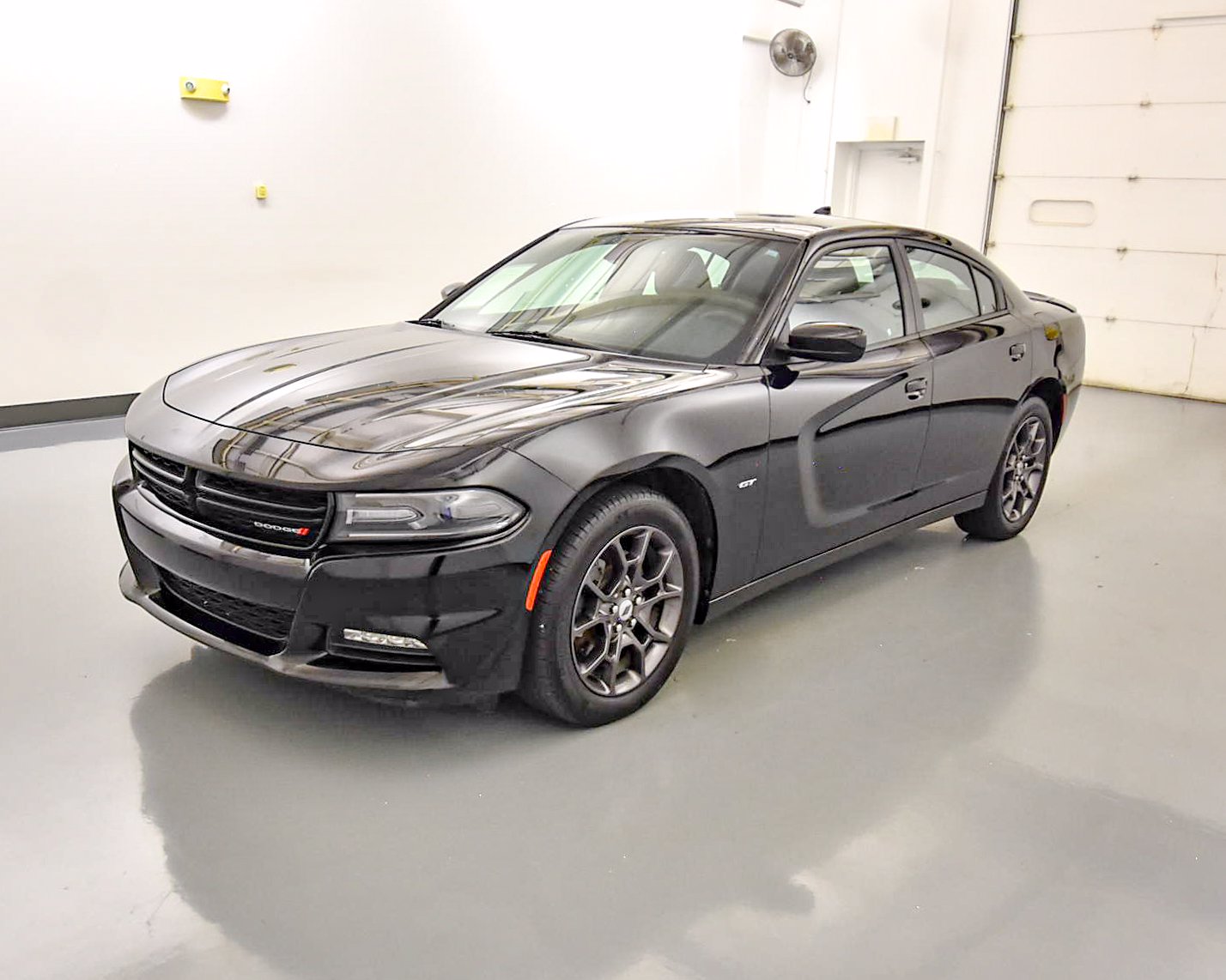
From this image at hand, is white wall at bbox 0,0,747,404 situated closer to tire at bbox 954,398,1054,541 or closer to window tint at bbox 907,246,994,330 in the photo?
window tint at bbox 907,246,994,330

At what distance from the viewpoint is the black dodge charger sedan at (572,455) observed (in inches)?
86.4

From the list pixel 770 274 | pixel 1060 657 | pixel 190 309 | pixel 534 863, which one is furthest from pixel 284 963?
pixel 190 309

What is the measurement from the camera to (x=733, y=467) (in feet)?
8.87

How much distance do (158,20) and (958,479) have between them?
493cm

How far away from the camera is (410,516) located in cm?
216

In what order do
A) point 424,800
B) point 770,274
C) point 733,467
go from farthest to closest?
point 770,274, point 733,467, point 424,800

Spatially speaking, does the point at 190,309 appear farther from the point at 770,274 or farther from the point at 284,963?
the point at 284,963

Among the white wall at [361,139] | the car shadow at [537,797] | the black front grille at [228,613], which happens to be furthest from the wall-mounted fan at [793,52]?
the black front grille at [228,613]

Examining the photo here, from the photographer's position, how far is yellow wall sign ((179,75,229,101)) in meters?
5.73

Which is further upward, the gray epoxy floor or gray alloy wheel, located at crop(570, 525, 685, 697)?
gray alloy wheel, located at crop(570, 525, 685, 697)

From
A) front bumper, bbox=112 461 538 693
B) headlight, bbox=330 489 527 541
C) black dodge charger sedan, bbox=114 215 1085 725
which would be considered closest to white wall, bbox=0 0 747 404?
black dodge charger sedan, bbox=114 215 1085 725

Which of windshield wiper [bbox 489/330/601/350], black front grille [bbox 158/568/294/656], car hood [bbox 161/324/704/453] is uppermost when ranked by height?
windshield wiper [bbox 489/330/601/350]

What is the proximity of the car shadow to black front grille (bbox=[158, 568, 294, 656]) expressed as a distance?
279mm

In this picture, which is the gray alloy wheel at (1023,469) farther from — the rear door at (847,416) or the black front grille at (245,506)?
the black front grille at (245,506)
